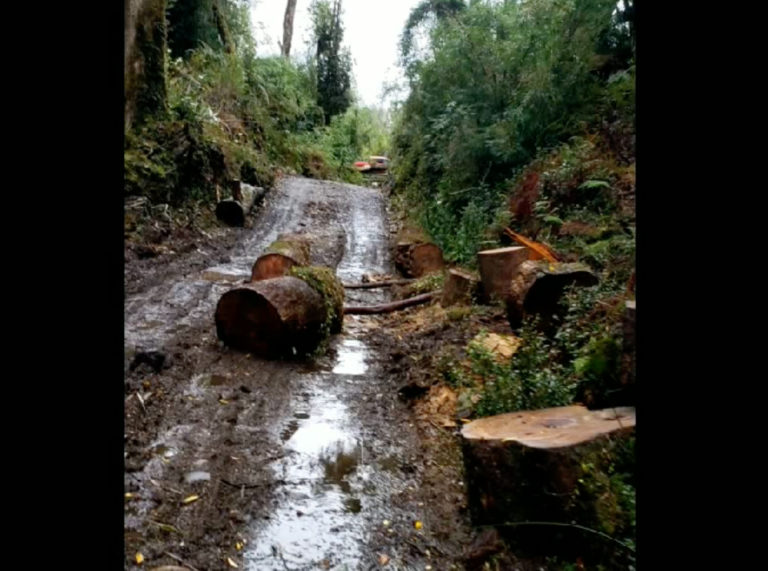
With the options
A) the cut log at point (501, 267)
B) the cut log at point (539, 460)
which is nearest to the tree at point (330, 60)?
the cut log at point (501, 267)

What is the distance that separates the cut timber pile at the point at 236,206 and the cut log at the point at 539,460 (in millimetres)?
9947

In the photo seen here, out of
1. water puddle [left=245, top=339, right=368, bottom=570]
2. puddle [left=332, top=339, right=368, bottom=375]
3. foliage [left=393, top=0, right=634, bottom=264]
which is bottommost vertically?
water puddle [left=245, top=339, right=368, bottom=570]

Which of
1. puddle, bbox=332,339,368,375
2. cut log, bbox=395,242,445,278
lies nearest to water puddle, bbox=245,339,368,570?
puddle, bbox=332,339,368,375

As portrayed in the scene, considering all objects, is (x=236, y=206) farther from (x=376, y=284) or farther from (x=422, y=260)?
(x=422, y=260)

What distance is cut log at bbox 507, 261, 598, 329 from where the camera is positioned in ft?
18.6

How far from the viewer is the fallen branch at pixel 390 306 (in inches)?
323

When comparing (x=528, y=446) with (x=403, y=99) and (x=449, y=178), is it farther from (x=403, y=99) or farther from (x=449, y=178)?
(x=403, y=99)

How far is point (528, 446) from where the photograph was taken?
3119 mm

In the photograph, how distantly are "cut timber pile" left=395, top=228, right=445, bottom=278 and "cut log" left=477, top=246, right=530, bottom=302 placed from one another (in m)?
2.92

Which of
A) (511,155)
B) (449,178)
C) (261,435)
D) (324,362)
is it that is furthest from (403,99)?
(261,435)

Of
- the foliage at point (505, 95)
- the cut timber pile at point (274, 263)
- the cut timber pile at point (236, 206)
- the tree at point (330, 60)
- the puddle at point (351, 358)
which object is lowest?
the puddle at point (351, 358)

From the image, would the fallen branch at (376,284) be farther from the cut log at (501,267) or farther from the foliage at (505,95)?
the cut log at (501,267)

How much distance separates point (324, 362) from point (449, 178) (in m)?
6.37

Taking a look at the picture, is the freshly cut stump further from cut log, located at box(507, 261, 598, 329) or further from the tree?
the tree
